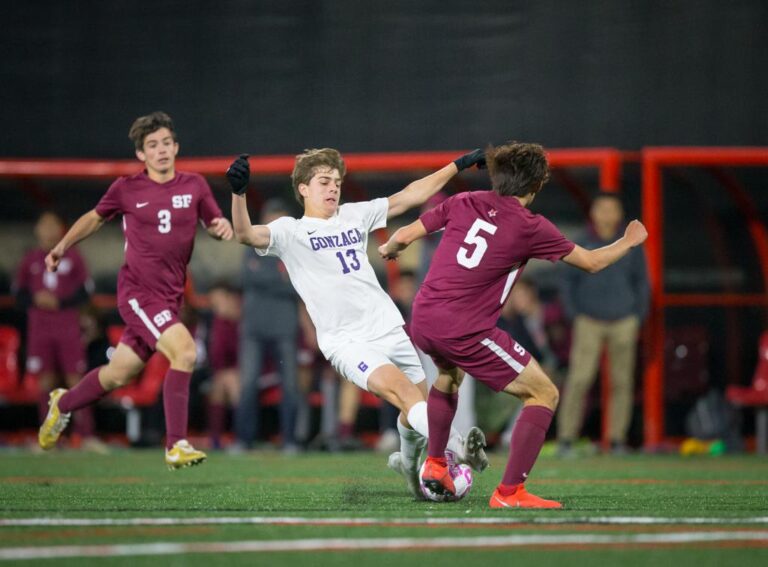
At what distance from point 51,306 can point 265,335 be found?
6.74ft

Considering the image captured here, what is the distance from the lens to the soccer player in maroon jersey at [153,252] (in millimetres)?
8664

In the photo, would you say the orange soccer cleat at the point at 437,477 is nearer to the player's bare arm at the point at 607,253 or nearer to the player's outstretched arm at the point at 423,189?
the player's bare arm at the point at 607,253

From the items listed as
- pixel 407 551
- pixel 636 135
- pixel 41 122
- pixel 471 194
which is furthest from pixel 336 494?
pixel 41 122

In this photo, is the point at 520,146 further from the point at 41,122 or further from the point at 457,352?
the point at 41,122

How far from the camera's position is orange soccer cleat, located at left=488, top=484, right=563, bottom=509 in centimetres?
690

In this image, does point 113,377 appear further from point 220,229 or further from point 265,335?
point 265,335

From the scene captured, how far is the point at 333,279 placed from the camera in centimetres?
772

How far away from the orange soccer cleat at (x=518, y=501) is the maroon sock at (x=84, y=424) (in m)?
7.64

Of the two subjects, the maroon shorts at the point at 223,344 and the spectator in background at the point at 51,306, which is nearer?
the spectator in background at the point at 51,306

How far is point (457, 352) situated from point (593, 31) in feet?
25.6

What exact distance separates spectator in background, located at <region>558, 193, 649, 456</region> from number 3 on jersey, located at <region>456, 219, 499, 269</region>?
566 cm

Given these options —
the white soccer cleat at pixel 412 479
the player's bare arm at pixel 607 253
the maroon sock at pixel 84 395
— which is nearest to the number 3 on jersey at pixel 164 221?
the maroon sock at pixel 84 395

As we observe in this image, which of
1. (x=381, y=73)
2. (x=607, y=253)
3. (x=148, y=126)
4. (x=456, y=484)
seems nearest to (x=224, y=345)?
(x=381, y=73)

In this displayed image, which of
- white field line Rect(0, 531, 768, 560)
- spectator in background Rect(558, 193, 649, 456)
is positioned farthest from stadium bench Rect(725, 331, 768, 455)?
white field line Rect(0, 531, 768, 560)
